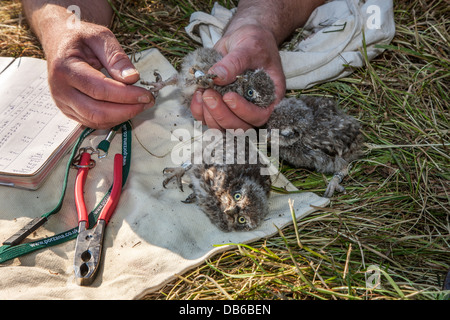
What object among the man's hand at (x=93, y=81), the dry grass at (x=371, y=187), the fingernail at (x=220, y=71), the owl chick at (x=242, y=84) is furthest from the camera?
the owl chick at (x=242, y=84)

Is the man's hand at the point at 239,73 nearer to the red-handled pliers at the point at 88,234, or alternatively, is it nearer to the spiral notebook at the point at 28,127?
the red-handled pliers at the point at 88,234

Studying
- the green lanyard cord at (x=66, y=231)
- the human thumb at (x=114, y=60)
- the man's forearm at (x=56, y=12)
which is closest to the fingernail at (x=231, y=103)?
the human thumb at (x=114, y=60)

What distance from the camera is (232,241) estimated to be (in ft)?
8.84

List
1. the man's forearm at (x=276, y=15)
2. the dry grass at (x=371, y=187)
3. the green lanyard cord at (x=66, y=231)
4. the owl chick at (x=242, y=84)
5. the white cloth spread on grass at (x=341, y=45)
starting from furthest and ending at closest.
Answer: the man's forearm at (x=276, y=15), the white cloth spread on grass at (x=341, y=45), the owl chick at (x=242, y=84), the green lanyard cord at (x=66, y=231), the dry grass at (x=371, y=187)

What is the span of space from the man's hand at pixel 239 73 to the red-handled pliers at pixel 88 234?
898 millimetres

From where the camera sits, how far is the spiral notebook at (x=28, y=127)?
2.99m

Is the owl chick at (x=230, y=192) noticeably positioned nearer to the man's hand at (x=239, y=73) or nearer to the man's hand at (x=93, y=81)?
the man's hand at (x=239, y=73)

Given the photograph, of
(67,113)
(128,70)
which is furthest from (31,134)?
(128,70)

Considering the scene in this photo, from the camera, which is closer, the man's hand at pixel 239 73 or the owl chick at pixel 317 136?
the man's hand at pixel 239 73

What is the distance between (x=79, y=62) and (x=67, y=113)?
0.45m

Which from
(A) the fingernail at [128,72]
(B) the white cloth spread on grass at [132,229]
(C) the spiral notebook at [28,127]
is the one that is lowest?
(B) the white cloth spread on grass at [132,229]

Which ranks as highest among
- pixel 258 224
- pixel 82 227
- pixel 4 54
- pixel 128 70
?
pixel 128 70

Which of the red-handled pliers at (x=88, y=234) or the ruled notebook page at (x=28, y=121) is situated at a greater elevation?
the ruled notebook page at (x=28, y=121)

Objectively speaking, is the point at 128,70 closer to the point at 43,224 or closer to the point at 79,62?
the point at 79,62
